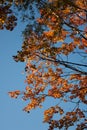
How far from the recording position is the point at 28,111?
55.7ft

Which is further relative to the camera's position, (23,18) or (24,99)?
(24,99)

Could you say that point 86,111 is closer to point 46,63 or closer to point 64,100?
point 64,100

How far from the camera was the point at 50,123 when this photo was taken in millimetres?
15852

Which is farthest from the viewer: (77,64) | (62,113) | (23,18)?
(62,113)

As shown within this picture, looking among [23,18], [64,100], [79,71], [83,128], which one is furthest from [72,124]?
[23,18]

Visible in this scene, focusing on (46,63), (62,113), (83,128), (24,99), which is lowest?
(83,128)

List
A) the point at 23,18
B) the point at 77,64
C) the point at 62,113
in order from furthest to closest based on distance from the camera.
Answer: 1. the point at 62,113
2. the point at 77,64
3. the point at 23,18

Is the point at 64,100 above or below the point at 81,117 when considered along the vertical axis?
above

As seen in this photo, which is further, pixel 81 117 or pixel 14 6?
pixel 81 117

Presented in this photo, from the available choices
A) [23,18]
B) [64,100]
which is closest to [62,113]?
[64,100]

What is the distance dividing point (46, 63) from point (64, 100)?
225 cm

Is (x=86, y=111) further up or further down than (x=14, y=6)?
further down

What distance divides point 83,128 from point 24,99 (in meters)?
3.71

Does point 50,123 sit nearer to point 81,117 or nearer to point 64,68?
point 81,117
